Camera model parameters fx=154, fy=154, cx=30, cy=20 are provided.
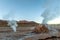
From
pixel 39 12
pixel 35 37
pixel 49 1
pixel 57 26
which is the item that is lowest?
pixel 35 37

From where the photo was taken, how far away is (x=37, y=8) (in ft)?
6.41

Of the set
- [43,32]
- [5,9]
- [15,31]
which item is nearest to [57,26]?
[43,32]

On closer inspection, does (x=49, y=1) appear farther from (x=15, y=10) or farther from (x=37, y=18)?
(x=15, y=10)

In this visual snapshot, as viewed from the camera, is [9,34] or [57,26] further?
[57,26]

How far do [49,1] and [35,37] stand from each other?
49 cm

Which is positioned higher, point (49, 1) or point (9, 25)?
point (49, 1)

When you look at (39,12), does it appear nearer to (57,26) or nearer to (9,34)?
(57,26)

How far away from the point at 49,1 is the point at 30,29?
0.43m

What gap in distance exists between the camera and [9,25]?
186 centimetres

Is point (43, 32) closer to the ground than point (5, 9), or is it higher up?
closer to the ground

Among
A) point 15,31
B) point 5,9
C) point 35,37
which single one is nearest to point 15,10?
point 5,9

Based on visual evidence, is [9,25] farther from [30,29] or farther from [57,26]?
[57,26]

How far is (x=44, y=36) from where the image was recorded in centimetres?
193

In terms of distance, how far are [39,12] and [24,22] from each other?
234 millimetres
